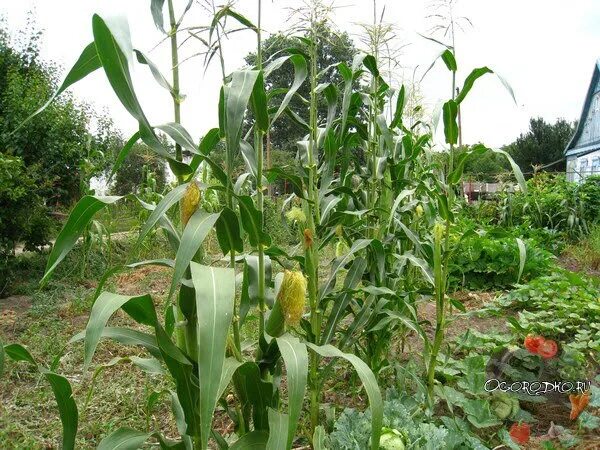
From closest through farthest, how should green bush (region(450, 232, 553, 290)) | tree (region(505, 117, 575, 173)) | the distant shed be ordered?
green bush (region(450, 232, 553, 290))
the distant shed
tree (region(505, 117, 575, 173))

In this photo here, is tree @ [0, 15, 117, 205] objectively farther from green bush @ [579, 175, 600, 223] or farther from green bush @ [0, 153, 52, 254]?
green bush @ [579, 175, 600, 223]

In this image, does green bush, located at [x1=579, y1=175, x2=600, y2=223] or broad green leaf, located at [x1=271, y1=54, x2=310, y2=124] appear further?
green bush, located at [x1=579, y1=175, x2=600, y2=223]

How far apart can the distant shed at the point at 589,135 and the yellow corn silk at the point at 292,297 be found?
53.6 feet

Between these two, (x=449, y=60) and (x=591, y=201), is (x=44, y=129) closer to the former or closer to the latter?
(x=449, y=60)

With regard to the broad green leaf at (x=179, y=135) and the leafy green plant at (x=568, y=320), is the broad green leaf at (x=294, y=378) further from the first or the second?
the leafy green plant at (x=568, y=320)

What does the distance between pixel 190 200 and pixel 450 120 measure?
1153 millimetres

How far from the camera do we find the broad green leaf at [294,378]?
0.98 metres

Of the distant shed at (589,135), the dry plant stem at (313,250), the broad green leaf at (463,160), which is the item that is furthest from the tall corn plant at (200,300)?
the distant shed at (589,135)

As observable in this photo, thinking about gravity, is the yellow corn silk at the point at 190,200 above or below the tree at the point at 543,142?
below

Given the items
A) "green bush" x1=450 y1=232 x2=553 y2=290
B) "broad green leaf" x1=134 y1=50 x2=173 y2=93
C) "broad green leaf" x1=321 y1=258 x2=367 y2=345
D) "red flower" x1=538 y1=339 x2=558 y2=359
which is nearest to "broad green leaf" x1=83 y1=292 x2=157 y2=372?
"broad green leaf" x1=134 y1=50 x2=173 y2=93

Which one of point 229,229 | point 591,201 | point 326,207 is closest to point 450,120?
point 326,207

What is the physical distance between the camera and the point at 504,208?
297 inches

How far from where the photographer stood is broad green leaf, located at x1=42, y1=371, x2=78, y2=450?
112cm

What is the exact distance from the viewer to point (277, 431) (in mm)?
1143
